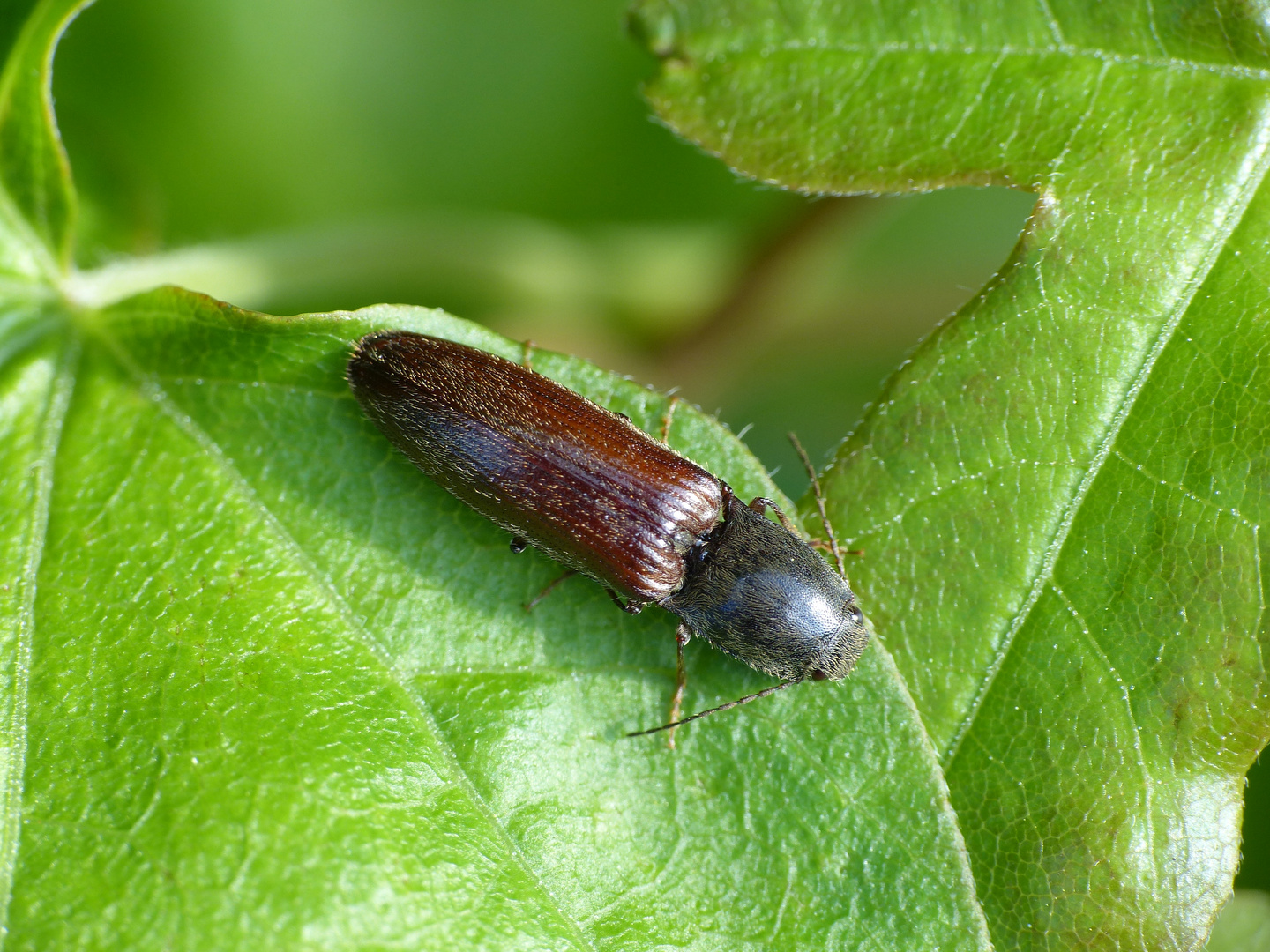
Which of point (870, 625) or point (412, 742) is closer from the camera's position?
point (412, 742)

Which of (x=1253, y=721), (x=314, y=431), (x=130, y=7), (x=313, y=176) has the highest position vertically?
(x=130, y=7)

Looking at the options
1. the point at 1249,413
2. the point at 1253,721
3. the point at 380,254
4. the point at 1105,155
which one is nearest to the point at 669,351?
the point at 380,254

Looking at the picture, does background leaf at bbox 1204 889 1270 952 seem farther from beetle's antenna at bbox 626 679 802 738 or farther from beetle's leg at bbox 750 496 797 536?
beetle's leg at bbox 750 496 797 536

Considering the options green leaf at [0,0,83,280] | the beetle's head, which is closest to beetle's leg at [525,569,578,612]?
the beetle's head

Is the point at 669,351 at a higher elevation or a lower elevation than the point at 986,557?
higher

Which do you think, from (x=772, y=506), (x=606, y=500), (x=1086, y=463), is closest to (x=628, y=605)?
(x=606, y=500)

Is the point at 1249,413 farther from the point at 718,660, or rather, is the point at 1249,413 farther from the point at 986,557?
the point at 718,660
